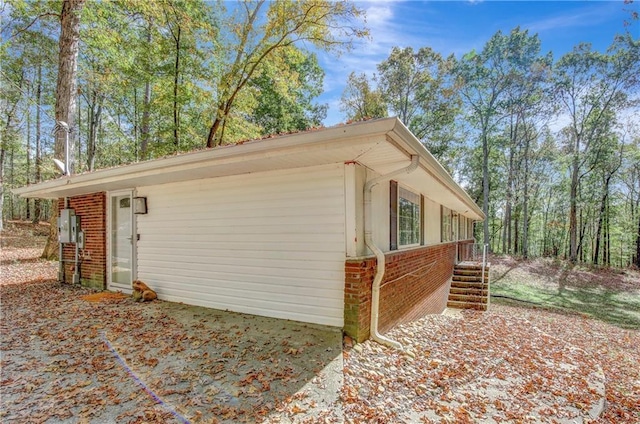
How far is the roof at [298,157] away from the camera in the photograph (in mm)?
2842

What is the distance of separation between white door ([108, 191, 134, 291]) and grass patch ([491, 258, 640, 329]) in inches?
485

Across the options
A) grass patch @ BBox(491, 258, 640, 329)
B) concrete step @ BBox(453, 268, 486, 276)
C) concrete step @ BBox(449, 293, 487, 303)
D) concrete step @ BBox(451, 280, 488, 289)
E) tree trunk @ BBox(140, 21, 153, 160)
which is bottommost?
grass patch @ BBox(491, 258, 640, 329)

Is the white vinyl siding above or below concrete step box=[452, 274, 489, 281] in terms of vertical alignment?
above

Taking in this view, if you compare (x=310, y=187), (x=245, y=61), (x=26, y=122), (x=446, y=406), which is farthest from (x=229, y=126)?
(x=26, y=122)

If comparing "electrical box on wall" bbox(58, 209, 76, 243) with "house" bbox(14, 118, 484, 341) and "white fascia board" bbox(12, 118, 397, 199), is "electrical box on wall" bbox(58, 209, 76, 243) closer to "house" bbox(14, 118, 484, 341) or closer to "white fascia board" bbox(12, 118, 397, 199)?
"house" bbox(14, 118, 484, 341)

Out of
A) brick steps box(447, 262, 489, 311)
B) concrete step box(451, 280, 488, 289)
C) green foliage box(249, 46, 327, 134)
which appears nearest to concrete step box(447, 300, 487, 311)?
brick steps box(447, 262, 489, 311)

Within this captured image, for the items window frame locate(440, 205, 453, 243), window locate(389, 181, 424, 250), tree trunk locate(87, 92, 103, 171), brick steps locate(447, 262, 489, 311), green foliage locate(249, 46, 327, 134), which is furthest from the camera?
tree trunk locate(87, 92, 103, 171)

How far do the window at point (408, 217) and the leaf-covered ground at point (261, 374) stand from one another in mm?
1597

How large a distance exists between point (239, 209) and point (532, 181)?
23.8 m

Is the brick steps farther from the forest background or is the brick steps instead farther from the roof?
the forest background

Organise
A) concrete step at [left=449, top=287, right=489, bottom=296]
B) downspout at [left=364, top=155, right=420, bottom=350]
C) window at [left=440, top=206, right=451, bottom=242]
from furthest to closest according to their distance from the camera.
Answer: window at [left=440, top=206, right=451, bottom=242] < concrete step at [left=449, top=287, right=489, bottom=296] < downspout at [left=364, top=155, right=420, bottom=350]

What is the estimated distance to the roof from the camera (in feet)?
9.32

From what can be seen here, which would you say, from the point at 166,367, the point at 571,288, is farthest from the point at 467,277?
the point at 166,367

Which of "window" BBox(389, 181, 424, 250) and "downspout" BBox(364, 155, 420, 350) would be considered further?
"window" BBox(389, 181, 424, 250)
